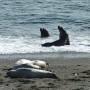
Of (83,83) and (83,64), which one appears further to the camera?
(83,64)

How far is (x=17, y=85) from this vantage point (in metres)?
10.9

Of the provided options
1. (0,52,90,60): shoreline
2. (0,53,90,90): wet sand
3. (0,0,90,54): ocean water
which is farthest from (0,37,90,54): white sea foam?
(0,53,90,90): wet sand

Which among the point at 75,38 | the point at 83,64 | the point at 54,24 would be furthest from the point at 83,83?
the point at 54,24

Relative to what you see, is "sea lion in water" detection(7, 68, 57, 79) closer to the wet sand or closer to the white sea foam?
the wet sand

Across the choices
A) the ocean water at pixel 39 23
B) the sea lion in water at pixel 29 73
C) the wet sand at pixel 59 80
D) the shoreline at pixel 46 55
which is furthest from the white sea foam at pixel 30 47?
the sea lion in water at pixel 29 73

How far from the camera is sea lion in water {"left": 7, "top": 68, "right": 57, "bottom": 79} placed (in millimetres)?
11648

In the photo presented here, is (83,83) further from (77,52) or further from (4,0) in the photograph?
(4,0)

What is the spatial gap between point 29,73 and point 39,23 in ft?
49.0

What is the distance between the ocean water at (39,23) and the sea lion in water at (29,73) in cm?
494

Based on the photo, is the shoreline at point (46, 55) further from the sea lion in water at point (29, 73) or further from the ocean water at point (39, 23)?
the sea lion in water at point (29, 73)

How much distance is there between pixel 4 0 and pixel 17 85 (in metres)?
27.4

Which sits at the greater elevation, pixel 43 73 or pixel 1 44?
pixel 43 73

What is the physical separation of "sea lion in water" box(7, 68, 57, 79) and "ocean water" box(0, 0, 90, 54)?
16.2ft

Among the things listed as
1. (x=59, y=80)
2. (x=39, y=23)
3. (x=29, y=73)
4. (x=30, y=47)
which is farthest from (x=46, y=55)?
(x=39, y=23)
